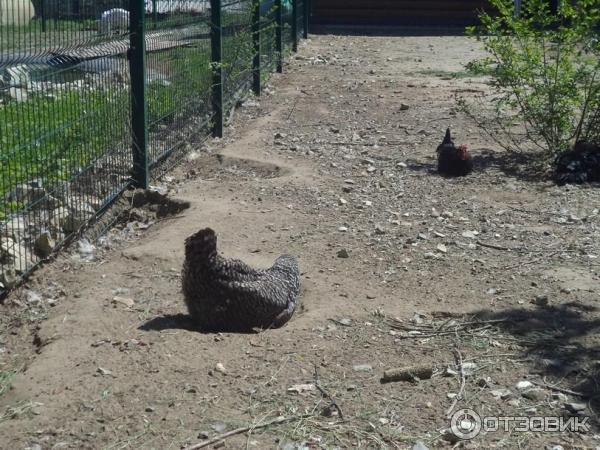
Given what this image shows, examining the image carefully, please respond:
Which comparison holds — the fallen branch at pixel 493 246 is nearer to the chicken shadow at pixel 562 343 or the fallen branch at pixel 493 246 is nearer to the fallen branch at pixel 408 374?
the chicken shadow at pixel 562 343

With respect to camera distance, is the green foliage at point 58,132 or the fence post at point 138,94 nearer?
the green foliage at point 58,132

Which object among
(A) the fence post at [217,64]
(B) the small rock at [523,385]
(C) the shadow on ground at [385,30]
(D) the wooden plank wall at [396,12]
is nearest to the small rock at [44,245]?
(B) the small rock at [523,385]

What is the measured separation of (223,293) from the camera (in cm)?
461

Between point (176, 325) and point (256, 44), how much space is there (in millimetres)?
7073

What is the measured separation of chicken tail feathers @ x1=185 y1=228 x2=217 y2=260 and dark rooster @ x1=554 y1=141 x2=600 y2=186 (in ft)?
13.2

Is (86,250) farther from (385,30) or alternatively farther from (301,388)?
(385,30)

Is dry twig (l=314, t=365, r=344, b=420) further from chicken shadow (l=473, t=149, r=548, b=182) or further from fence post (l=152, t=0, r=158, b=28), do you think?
chicken shadow (l=473, t=149, r=548, b=182)

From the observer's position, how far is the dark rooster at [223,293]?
459 centimetres

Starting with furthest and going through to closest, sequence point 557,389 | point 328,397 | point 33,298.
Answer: point 33,298, point 557,389, point 328,397

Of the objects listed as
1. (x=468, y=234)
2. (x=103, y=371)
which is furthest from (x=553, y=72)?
(x=103, y=371)

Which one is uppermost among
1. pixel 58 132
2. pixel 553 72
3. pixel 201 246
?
pixel 553 72

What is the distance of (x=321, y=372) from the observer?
4184 millimetres

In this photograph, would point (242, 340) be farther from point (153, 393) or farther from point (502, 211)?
A: point (502, 211)

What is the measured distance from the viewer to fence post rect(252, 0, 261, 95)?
10938mm
